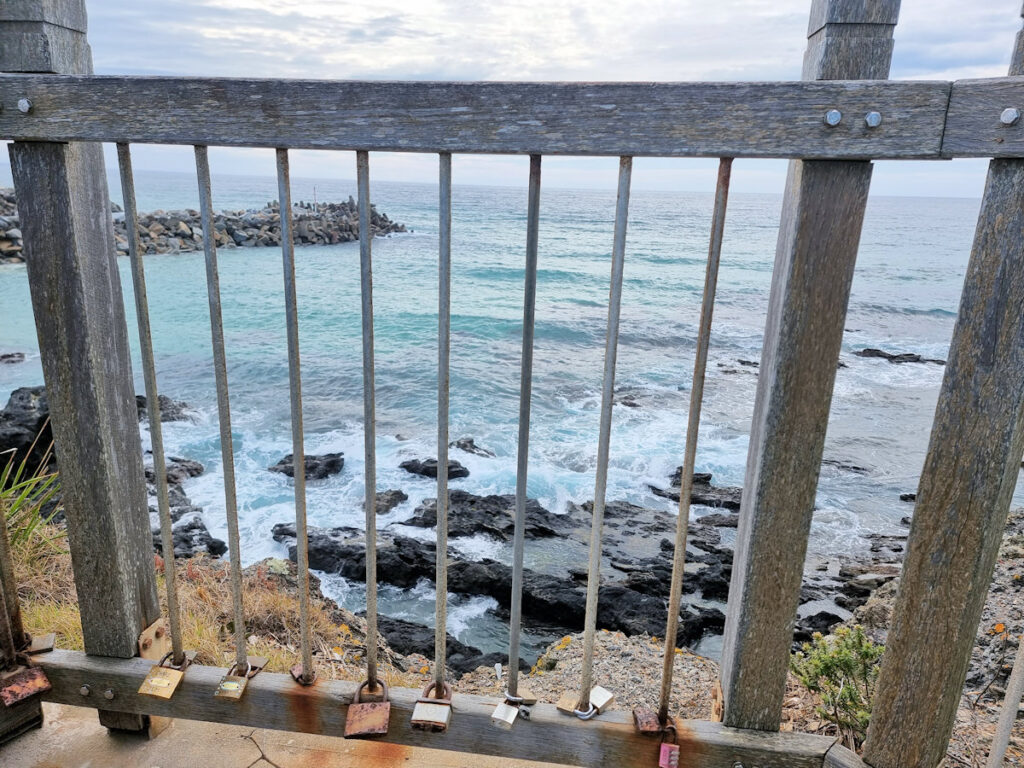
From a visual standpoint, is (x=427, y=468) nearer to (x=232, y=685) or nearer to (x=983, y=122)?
(x=232, y=685)

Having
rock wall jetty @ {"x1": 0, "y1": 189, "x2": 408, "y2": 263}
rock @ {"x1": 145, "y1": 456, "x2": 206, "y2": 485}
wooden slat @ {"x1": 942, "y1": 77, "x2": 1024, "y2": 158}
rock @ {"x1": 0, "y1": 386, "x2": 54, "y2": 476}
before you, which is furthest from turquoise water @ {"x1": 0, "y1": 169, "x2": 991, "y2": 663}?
wooden slat @ {"x1": 942, "y1": 77, "x2": 1024, "y2": 158}

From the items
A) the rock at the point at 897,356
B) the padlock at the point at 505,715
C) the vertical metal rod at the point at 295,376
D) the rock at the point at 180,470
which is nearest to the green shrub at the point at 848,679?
the padlock at the point at 505,715

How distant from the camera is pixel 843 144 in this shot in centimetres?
156

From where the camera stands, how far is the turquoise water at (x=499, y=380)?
10.2 m

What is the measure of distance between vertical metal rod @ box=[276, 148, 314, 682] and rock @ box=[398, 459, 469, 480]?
8466 mm

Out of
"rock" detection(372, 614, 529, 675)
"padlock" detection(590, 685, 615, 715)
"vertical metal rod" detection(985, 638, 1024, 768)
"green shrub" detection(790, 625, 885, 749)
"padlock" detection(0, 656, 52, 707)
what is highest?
"vertical metal rod" detection(985, 638, 1024, 768)

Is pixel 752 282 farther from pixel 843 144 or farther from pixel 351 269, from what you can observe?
pixel 843 144

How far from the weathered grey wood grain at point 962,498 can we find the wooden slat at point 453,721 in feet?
0.92

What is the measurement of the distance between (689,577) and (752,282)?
102ft

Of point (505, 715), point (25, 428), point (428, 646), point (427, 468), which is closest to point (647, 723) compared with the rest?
point (505, 715)

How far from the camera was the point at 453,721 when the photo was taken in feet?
7.09

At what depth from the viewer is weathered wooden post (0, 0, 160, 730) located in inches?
74.0

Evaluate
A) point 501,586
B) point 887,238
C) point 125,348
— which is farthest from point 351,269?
point 887,238

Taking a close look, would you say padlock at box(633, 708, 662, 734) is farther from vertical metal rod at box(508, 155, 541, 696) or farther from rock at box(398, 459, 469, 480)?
rock at box(398, 459, 469, 480)
